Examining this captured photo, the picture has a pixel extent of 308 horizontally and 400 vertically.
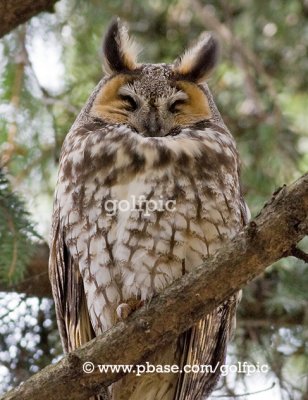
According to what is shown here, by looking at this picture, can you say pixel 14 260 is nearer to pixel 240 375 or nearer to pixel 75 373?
pixel 75 373

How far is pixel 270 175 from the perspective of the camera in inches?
133

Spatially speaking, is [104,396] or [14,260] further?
[14,260]

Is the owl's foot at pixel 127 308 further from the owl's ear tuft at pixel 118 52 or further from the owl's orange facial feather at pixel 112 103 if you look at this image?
the owl's ear tuft at pixel 118 52

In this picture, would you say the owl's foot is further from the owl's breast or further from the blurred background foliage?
the blurred background foliage

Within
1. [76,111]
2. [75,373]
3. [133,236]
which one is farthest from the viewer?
[76,111]

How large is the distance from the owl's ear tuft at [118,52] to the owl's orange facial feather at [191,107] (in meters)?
0.23

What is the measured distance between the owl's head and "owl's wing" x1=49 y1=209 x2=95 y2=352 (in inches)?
18.7

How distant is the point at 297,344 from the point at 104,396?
1100 millimetres

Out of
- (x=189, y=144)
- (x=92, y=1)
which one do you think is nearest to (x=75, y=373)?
(x=189, y=144)

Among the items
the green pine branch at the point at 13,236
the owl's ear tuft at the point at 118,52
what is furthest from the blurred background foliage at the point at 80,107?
the owl's ear tuft at the point at 118,52

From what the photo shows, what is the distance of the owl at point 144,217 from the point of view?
239 centimetres

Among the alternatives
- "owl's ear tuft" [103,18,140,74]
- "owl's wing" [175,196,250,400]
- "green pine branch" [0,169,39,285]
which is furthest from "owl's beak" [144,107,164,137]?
"green pine branch" [0,169,39,285]

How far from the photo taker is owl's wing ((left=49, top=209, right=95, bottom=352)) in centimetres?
258

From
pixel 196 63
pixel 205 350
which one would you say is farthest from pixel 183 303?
pixel 196 63
